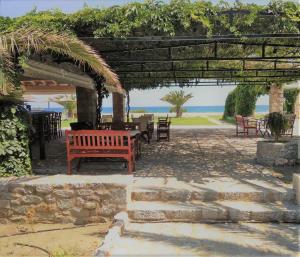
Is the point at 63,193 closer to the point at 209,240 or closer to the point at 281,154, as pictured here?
the point at 209,240

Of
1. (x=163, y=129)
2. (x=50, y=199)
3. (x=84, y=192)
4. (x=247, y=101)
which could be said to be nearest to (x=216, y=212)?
(x=84, y=192)

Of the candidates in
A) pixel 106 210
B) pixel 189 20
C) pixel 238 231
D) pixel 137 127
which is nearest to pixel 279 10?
pixel 189 20

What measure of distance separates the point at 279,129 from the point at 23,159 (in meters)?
5.26

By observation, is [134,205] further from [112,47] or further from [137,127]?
[137,127]

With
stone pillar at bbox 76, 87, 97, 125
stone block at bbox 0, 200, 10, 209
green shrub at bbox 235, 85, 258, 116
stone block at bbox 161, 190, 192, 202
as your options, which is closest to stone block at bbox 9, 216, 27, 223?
stone block at bbox 0, 200, 10, 209

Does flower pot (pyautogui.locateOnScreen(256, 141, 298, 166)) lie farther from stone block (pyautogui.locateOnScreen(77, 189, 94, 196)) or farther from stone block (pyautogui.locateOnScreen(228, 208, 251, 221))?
stone block (pyautogui.locateOnScreen(77, 189, 94, 196))

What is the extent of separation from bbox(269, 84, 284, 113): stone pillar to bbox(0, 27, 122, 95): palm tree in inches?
573

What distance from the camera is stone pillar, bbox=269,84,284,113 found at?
19.7m

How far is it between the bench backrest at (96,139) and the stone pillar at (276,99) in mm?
14376

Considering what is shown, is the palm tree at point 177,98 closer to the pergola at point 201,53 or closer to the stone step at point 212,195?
the pergola at point 201,53

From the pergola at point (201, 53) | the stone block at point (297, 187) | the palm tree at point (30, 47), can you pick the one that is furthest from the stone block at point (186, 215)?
the pergola at point (201, 53)


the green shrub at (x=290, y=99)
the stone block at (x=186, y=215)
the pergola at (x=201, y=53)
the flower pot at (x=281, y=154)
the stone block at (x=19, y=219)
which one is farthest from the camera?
the green shrub at (x=290, y=99)

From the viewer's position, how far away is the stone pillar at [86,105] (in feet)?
46.3

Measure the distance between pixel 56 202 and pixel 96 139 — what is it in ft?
4.38
